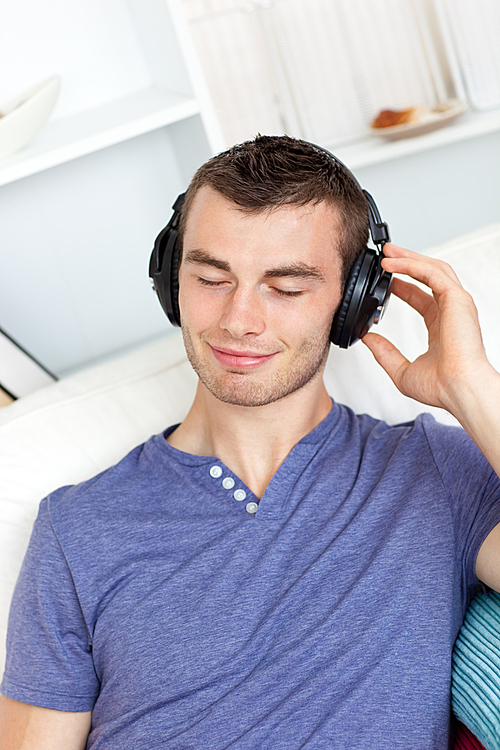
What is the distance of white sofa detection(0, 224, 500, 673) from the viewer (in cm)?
121

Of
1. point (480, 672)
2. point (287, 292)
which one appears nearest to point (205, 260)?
point (287, 292)

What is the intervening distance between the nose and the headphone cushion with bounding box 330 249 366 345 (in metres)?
0.14

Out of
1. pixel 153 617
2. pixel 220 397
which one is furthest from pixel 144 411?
pixel 153 617

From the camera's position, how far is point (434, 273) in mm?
1058

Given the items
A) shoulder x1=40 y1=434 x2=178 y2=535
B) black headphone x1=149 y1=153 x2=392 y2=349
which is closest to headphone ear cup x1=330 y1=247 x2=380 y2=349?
black headphone x1=149 y1=153 x2=392 y2=349

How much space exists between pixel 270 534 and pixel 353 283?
1.35 ft

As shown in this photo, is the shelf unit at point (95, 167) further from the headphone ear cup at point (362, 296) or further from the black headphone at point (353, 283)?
the headphone ear cup at point (362, 296)

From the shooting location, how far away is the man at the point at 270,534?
92 cm

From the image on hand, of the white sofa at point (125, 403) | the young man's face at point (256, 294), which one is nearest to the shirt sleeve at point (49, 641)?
the white sofa at point (125, 403)

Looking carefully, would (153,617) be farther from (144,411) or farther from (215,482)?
(144,411)

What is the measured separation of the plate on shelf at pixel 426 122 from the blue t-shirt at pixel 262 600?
36.7 inches

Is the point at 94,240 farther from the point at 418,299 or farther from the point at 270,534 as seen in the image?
the point at 270,534

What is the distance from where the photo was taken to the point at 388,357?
45.6 inches

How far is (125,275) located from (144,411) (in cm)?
55
